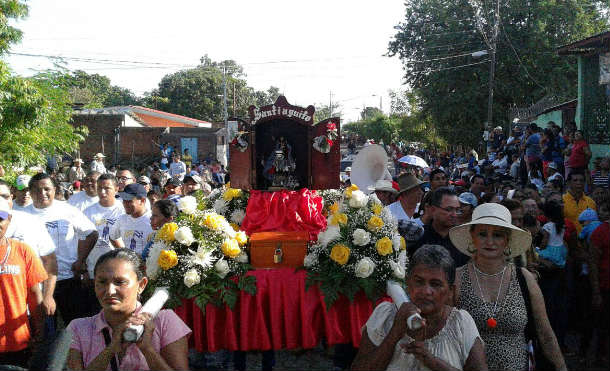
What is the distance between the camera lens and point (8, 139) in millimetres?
10773

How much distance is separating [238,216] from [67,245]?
186 centimetres

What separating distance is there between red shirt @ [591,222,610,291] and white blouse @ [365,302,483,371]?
3472 millimetres

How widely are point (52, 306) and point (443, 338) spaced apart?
308 cm

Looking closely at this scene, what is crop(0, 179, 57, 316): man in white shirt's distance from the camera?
4.21m

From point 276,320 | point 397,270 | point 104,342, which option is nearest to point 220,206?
point 276,320

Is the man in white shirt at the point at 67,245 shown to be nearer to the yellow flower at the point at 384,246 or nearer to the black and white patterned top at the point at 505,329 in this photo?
the yellow flower at the point at 384,246

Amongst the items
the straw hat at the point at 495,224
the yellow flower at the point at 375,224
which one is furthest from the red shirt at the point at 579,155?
the straw hat at the point at 495,224

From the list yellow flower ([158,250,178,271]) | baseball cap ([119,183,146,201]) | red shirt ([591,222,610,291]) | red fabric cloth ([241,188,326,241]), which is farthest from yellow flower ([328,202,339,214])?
red shirt ([591,222,610,291])

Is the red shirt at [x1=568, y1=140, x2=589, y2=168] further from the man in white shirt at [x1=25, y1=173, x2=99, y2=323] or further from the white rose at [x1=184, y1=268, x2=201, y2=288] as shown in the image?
the man in white shirt at [x1=25, y1=173, x2=99, y2=323]

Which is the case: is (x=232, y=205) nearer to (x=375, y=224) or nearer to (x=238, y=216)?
(x=238, y=216)

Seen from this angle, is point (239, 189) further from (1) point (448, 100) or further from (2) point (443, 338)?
(1) point (448, 100)

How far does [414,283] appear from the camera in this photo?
2.71m

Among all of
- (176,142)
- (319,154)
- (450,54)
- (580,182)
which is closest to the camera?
(319,154)

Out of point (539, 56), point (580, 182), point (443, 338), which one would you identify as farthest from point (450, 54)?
point (443, 338)
